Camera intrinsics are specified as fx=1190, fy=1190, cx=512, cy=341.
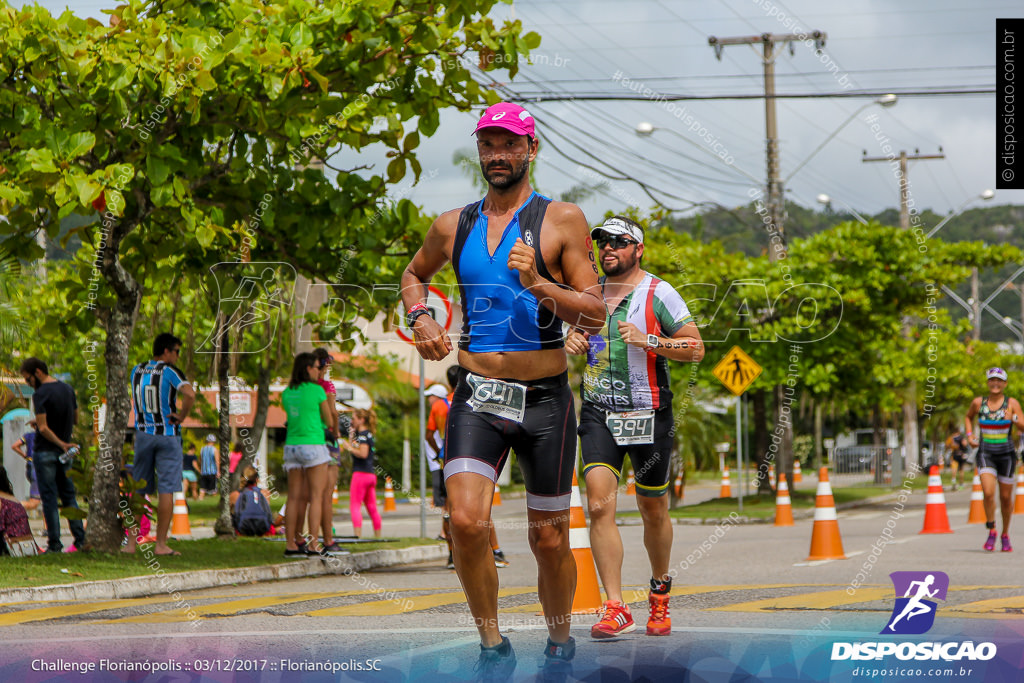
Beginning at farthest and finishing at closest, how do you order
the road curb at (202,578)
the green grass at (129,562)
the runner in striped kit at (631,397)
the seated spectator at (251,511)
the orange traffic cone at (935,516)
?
the orange traffic cone at (935,516) < the seated spectator at (251,511) < the green grass at (129,562) < the road curb at (202,578) < the runner in striped kit at (631,397)

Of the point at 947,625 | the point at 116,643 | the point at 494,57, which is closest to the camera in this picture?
the point at 116,643

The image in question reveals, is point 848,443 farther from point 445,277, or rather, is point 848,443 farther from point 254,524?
point 254,524

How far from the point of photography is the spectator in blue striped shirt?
1032 cm

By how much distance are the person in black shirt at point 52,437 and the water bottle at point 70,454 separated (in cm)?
3

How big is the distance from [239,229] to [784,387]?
55.6 ft

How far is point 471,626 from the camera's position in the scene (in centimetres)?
620

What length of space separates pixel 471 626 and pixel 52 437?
21.6ft

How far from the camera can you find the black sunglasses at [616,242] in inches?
253

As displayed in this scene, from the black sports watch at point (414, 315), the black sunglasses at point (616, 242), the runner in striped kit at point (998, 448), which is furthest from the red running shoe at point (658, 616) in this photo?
the runner in striped kit at point (998, 448)

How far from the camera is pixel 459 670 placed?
444 cm

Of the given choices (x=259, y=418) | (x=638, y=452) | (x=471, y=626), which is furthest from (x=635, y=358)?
(x=259, y=418)

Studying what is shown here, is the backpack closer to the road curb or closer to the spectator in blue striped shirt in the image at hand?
the road curb

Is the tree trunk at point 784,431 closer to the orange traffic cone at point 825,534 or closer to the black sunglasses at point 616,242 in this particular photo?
the orange traffic cone at point 825,534

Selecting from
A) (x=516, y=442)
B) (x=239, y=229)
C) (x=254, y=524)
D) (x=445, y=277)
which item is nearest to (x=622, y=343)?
(x=516, y=442)
